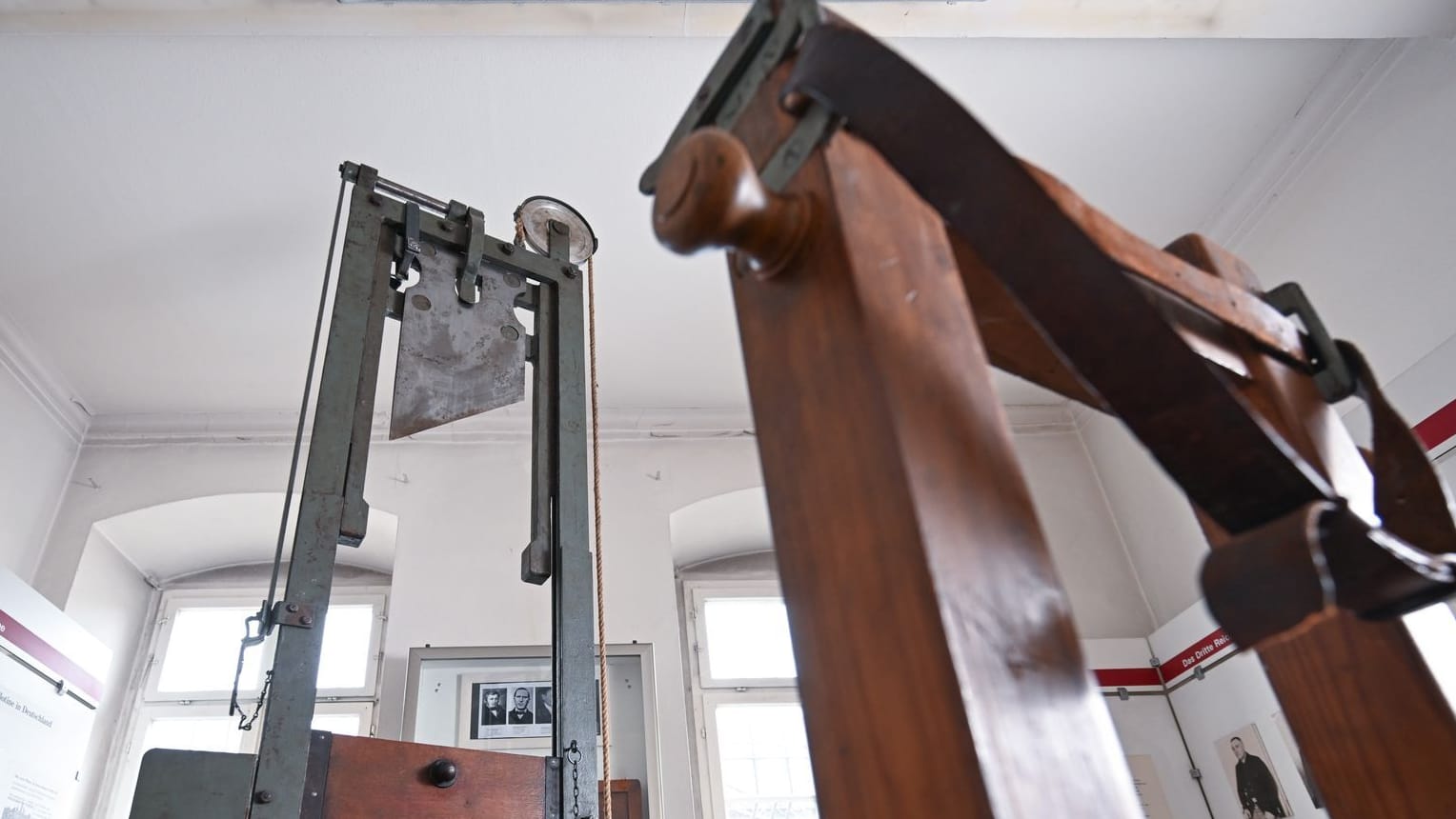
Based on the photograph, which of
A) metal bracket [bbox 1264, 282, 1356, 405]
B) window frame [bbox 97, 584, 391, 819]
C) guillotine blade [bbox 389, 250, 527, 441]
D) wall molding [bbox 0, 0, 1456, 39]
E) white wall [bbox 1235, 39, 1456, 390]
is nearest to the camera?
metal bracket [bbox 1264, 282, 1356, 405]

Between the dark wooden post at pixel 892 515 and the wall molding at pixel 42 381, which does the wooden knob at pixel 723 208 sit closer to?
the dark wooden post at pixel 892 515

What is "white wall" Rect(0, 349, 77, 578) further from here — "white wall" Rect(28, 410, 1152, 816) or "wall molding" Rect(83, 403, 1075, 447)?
"wall molding" Rect(83, 403, 1075, 447)

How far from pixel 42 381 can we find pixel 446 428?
1.43 metres

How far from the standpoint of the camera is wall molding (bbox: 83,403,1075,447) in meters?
3.60

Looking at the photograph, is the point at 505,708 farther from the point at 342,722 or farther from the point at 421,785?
the point at 421,785

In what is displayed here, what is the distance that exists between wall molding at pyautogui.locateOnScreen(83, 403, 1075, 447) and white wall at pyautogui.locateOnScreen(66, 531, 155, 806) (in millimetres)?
440

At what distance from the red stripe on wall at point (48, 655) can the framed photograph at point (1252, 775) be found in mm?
3655

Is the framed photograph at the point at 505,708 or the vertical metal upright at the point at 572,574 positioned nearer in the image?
the vertical metal upright at the point at 572,574

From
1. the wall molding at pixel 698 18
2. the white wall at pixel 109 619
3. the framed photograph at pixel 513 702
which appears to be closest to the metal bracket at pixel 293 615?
the wall molding at pixel 698 18

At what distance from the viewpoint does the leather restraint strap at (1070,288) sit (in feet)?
1.09

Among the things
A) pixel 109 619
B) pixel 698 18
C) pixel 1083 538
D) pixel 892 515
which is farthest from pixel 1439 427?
pixel 109 619

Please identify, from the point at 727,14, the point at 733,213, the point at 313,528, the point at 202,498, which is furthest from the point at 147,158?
the point at 733,213

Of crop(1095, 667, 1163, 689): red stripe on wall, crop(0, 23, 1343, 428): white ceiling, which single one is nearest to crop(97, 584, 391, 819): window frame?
crop(0, 23, 1343, 428): white ceiling

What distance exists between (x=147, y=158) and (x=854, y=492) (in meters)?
2.97
